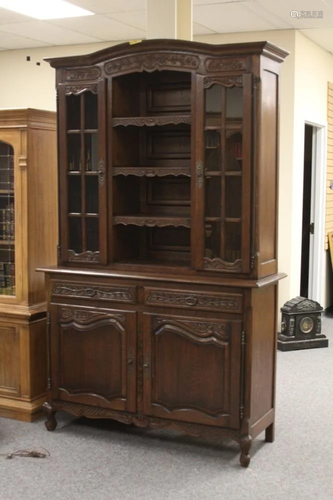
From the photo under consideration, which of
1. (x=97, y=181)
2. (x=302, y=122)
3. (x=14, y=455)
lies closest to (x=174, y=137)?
(x=97, y=181)

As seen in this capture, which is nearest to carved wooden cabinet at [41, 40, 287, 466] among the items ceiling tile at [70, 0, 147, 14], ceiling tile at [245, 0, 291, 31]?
ceiling tile at [70, 0, 147, 14]

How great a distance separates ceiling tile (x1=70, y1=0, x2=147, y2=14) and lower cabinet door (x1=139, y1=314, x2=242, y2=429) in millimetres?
2559

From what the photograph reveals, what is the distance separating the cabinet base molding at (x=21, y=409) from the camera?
4.12 meters

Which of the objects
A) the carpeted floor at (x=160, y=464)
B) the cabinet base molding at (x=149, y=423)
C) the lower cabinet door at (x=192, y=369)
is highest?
the lower cabinet door at (x=192, y=369)

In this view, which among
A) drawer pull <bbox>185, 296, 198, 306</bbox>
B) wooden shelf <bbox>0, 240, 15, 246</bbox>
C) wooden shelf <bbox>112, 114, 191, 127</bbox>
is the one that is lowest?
drawer pull <bbox>185, 296, 198, 306</bbox>

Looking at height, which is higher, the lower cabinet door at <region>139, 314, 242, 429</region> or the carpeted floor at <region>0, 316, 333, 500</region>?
the lower cabinet door at <region>139, 314, 242, 429</region>

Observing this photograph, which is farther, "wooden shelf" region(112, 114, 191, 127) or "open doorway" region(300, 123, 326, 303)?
"open doorway" region(300, 123, 326, 303)

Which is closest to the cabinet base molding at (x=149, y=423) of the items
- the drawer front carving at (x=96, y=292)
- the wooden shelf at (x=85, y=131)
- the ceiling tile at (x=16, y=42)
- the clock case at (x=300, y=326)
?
the drawer front carving at (x=96, y=292)

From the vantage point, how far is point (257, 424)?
3.63 meters

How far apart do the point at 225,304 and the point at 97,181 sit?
1041 mm

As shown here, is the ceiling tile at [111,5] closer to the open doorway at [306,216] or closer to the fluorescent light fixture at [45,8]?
the fluorescent light fixture at [45,8]

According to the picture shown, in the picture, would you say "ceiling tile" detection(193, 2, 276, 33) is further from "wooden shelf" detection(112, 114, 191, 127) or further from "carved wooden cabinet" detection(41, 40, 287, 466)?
"wooden shelf" detection(112, 114, 191, 127)

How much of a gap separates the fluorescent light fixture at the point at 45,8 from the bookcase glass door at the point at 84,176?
5.21 ft

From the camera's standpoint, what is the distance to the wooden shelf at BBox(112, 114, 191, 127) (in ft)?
12.0
